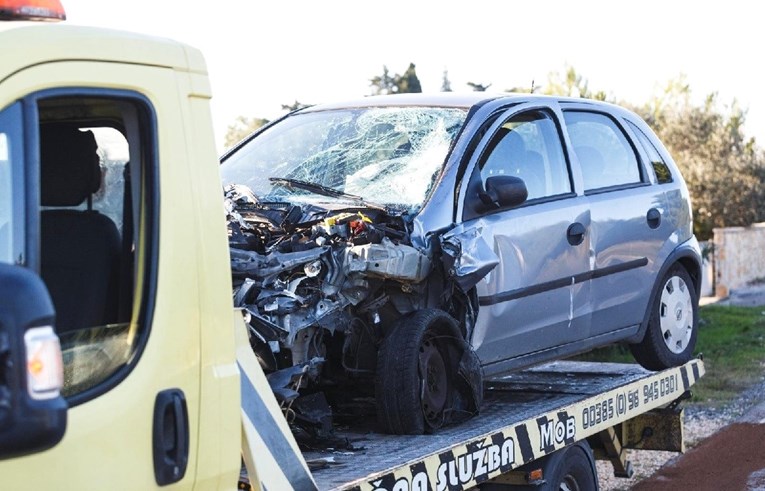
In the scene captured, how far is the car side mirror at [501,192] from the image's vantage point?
551 centimetres

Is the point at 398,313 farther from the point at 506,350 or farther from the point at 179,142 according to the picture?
the point at 179,142

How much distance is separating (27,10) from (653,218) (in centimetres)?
465

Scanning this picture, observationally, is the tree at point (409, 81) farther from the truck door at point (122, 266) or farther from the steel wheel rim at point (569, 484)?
the truck door at point (122, 266)

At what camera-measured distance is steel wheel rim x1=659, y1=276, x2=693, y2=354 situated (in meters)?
7.07

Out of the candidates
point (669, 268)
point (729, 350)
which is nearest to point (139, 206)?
point (669, 268)

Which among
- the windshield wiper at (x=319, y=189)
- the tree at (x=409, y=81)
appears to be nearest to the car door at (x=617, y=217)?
the windshield wiper at (x=319, y=189)

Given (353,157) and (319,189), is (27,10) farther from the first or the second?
(353,157)

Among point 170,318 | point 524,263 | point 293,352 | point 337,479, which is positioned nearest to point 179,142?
point 170,318

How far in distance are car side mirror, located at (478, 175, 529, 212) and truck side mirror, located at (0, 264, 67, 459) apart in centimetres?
359

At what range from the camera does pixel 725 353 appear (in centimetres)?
1463

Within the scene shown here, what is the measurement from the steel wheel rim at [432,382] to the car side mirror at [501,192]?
2.68 feet

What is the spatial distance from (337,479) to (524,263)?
2.07 m

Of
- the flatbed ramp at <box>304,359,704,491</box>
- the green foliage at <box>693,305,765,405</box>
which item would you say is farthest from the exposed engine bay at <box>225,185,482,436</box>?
the green foliage at <box>693,305,765,405</box>

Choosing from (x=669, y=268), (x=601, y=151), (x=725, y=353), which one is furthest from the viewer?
(x=725, y=353)
